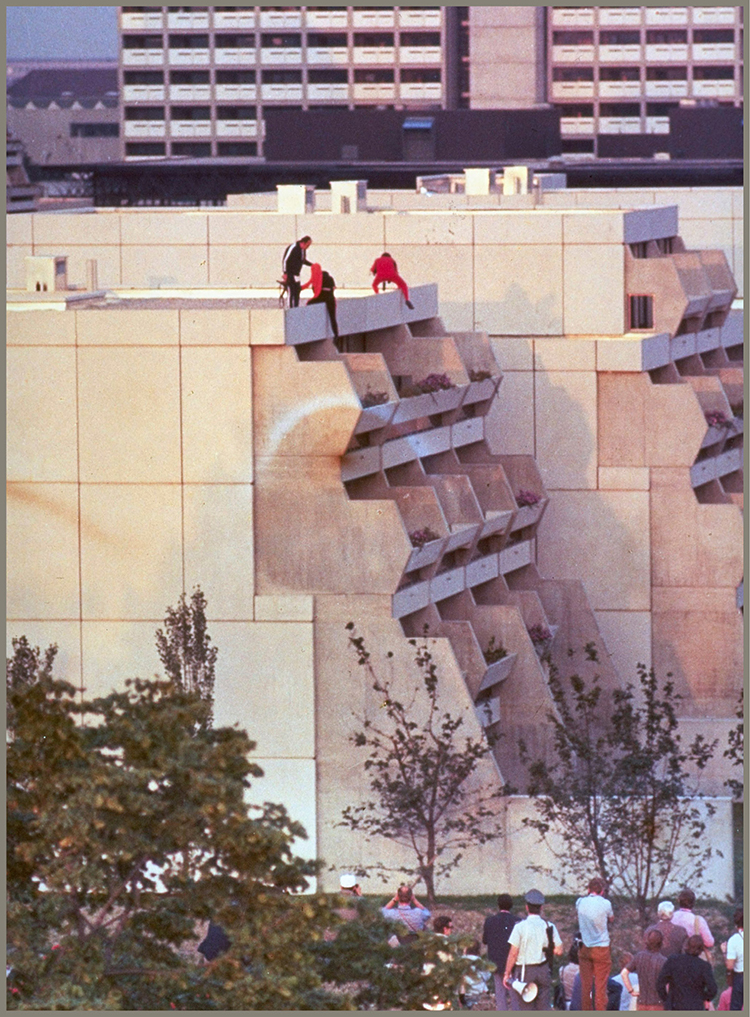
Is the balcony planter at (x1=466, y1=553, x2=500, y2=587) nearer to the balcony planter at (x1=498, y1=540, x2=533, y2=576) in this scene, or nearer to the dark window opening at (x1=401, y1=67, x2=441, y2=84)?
the balcony planter at (x1=498, y1=540, x2=533, y2=576)

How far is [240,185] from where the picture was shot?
446 feet

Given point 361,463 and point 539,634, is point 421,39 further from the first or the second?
point 361,463

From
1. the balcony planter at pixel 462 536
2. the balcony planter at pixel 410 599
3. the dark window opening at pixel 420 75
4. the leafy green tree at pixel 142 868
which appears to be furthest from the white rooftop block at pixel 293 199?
the dark window opening at pixel 420 75

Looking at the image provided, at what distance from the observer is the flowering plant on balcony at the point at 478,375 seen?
198 feet

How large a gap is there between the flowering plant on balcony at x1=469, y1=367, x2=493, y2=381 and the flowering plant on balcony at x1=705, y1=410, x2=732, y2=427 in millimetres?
9097

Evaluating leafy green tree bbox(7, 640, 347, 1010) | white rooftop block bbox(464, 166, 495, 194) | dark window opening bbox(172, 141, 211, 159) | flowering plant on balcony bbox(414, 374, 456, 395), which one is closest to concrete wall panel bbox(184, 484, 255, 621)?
flowering plant on balcony bbox(414, 374, 456, 395)

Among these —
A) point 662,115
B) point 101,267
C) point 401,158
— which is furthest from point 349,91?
point 101,267

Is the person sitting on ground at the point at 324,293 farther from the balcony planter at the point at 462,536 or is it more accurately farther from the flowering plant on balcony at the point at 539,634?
the flowering plant on balcony at the point at 539,634

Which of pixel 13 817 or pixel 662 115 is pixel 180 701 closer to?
pixel 13 817

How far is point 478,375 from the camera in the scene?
60562 mm

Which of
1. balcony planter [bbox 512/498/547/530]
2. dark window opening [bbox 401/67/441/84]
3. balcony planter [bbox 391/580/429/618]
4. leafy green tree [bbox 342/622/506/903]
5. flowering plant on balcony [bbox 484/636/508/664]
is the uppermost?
dark window opening [bbox 401/67/441/84]

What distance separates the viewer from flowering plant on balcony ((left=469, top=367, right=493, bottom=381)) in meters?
60.4

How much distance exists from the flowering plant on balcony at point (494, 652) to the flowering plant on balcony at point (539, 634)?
8.43ft

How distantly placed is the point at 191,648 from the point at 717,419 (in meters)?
21.6
